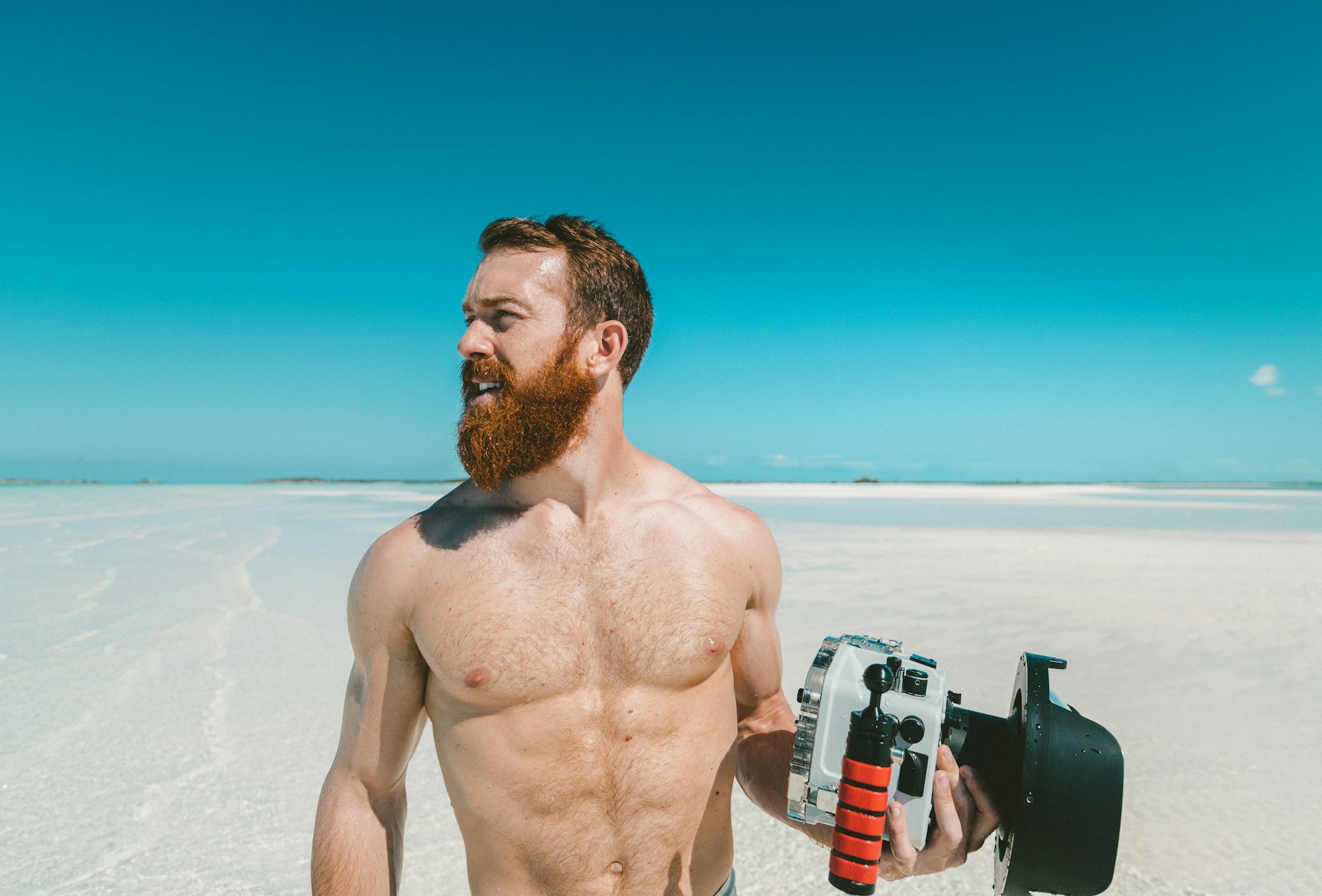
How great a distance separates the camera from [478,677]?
69.9 inches

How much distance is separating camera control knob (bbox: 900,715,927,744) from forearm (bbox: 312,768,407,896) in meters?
1.24

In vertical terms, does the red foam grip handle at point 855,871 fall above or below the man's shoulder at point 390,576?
below

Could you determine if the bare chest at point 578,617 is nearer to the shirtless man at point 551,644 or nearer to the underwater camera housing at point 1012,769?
→ the shirtless man at point 551,644

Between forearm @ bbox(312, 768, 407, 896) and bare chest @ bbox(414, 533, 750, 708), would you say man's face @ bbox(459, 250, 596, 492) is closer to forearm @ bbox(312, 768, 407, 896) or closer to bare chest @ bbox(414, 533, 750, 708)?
bare chest @ bbox(414, 533, 750, 708)

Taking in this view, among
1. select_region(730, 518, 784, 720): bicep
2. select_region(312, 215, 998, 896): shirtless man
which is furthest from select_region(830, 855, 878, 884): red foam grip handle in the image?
select_region(730, 518, 784, 720): bicep

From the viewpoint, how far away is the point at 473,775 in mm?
1833

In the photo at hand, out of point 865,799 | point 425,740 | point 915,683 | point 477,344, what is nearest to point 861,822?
point 865,799

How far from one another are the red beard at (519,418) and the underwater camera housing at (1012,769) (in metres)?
0.87

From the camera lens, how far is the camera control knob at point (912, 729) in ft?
4.57

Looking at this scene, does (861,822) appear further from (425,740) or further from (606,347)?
(425,740)

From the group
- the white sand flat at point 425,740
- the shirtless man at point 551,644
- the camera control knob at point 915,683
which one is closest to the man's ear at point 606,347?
the shirtless man at point 551,644

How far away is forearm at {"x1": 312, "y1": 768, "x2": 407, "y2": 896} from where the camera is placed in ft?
5.77

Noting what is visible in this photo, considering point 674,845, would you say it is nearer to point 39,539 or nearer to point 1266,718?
point 1266,718

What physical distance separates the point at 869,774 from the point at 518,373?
1.20 metres
